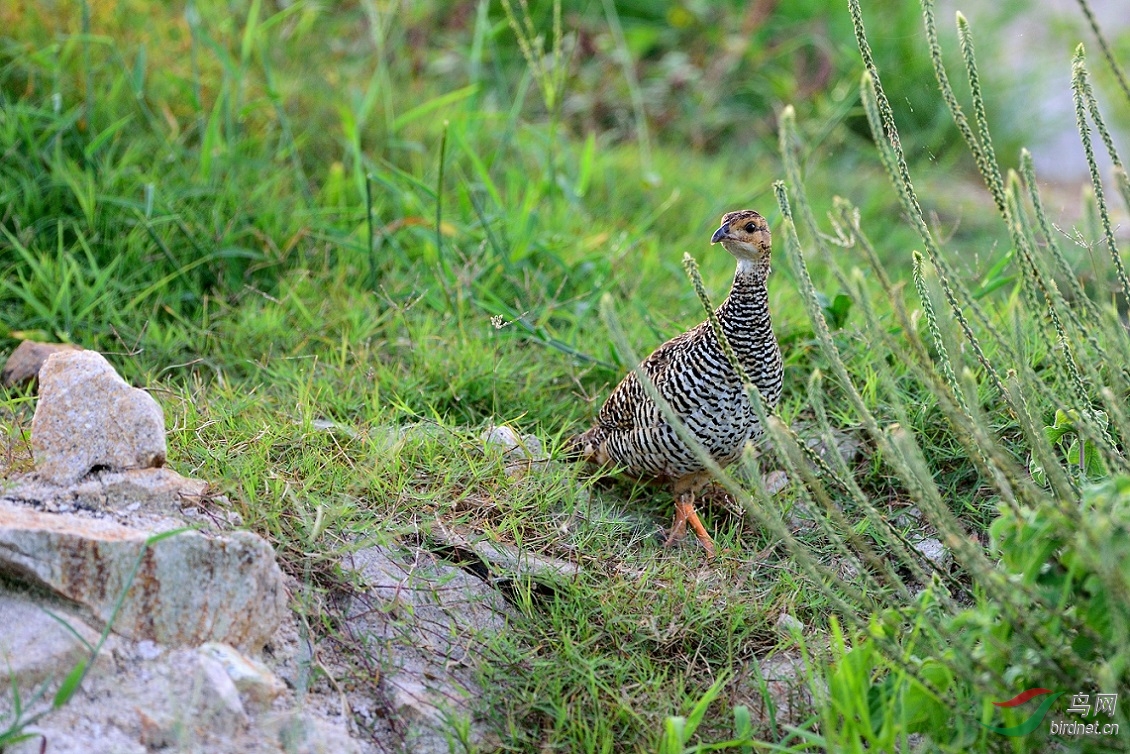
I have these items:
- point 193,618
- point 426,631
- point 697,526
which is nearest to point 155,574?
point 193,618

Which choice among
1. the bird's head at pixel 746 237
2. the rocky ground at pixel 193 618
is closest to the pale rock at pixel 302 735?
the rocky ground at pixel 193 618

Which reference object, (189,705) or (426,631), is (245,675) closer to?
(189,705)

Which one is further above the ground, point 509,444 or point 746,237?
point 746,237

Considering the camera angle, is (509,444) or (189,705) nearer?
(189,705)

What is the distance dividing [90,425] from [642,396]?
1.55 metres

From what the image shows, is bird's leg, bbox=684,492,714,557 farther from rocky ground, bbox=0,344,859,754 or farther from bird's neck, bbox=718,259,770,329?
bird's neck, bbox=718,259,770,329

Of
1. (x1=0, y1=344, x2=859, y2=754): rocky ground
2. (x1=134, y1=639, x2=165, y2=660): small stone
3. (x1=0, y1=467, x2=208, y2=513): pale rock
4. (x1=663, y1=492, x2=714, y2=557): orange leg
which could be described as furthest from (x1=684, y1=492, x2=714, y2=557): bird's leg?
(x1=134, y1=639, x2=165, y2=660): small stone

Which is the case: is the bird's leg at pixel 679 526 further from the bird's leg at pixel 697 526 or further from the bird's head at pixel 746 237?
the bird's head at pixel 746 237

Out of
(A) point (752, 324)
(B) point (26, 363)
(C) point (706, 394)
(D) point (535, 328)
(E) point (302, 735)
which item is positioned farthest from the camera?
(D) point (535, 328)

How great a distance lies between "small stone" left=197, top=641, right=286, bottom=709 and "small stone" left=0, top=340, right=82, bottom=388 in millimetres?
1582

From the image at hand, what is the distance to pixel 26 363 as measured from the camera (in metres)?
3.71

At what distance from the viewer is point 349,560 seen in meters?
2.99

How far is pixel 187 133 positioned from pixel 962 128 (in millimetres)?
3454

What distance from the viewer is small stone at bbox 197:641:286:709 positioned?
2477 mm
